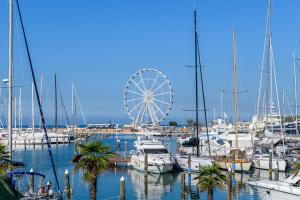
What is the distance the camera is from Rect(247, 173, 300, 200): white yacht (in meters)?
32.6

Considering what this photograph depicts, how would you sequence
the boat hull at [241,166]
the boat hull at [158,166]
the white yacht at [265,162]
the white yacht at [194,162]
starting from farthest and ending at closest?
the boat hull at [241,166]
the white yacht at [265,162]
the boat hull at [158,166]
the white yacht at [194,162]

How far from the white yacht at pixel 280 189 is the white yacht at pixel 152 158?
A: 72.7ft

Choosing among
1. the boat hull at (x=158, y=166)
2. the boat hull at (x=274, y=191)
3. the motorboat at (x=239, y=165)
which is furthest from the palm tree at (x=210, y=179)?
the motorboat at (x=239, y=165)

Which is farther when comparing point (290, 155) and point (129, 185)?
point (290, 155)

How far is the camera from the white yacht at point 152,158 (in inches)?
2288

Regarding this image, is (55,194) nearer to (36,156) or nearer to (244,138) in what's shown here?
(244,138)

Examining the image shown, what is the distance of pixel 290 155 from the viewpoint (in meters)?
65.4

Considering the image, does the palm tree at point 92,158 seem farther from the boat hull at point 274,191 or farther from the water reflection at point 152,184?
the water reflection at point 152,184

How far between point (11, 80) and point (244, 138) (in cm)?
5326

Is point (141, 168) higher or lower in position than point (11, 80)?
lower

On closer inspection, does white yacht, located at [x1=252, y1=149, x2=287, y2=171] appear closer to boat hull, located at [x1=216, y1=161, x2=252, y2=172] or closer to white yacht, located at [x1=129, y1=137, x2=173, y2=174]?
boat hull, located at [x1=216, y1=161, x2=252, y2=172]

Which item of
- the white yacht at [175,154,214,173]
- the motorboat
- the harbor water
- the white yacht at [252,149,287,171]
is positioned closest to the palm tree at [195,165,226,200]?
the harbor water

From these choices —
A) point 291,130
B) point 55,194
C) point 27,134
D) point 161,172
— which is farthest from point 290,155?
point 27,134

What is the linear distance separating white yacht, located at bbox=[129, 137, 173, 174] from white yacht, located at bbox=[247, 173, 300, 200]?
22.2 metres
